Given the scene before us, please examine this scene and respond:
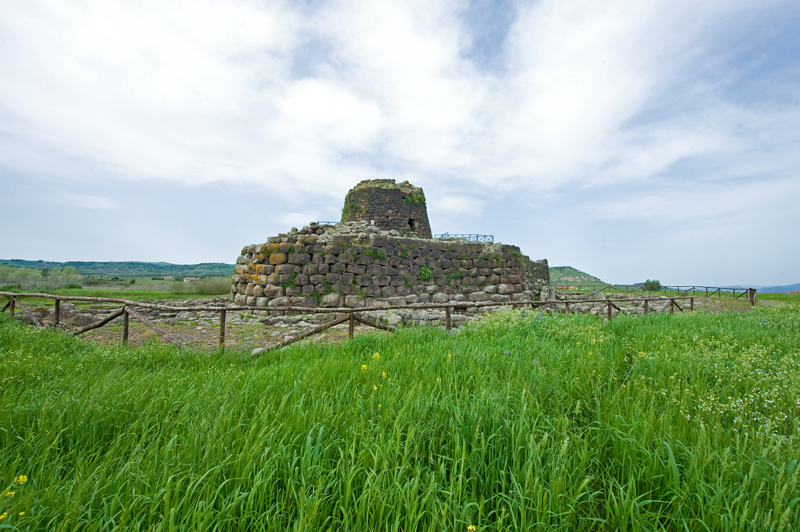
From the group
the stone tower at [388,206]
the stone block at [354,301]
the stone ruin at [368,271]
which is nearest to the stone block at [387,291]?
the stone ruin at [368,271]

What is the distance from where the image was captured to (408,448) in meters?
2.23

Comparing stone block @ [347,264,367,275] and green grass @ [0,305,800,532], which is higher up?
stone block @ [347,264,367,275]

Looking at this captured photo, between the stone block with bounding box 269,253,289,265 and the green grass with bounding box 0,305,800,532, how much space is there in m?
8.43

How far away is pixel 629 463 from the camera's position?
2.23 meters

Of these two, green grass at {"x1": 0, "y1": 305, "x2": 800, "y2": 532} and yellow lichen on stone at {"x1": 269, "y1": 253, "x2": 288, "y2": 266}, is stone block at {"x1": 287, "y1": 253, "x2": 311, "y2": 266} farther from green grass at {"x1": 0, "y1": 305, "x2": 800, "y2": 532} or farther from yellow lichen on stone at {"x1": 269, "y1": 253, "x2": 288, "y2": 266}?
green grass at {"x1": 0, "y1": 305, "x2": 800, "y2": 532}

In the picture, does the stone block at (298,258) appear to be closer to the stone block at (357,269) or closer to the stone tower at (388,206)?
the stone block at (357,269)

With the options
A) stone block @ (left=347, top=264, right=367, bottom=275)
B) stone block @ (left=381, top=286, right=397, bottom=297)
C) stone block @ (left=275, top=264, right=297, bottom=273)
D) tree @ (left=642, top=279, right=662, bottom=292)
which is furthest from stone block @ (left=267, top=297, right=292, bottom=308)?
tree @ (left=642, top=279, right=662, bottom=292)

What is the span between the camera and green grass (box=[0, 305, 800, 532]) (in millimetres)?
1795

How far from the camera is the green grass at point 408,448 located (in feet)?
5.89

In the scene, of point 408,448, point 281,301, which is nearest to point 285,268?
point 281,301

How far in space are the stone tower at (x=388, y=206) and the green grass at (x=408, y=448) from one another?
16987 millimetres

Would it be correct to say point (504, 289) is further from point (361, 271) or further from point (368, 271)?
point (361, 271)

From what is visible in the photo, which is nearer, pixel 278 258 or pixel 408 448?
pixel 408 448

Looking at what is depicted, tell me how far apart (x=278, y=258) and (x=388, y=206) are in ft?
31.7
